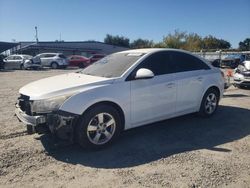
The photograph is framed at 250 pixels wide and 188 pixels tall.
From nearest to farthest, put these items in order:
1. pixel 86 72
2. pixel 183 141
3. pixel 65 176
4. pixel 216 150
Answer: pixel 65 176
pixel 216 150
pixel 183 141
pixel 86 72

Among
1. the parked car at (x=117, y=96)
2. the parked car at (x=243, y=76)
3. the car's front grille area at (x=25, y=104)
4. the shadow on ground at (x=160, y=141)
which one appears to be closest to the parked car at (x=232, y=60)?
the parked car at (x=243, y=76)

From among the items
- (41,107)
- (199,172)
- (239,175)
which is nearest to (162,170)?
(199,172)

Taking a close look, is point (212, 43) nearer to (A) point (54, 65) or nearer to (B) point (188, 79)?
(A) point (54, 65)

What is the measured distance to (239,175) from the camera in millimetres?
4039

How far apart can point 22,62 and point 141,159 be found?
90.9 feet

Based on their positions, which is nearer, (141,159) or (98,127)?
(141,159)

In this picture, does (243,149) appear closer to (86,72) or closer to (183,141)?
(183,141)

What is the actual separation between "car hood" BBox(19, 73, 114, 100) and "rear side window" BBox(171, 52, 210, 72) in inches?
69.6

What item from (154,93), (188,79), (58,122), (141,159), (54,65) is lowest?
(141,159)

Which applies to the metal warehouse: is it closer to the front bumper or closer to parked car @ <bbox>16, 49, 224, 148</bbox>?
parked car @ <bbox>16, 49, 224, 148</bbox>

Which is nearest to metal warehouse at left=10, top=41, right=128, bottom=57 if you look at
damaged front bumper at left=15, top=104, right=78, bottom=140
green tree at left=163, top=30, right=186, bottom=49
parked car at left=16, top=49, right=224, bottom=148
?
A: green tree at left=163, top=30, right=186, bottom=49

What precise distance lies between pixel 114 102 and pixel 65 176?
154 cm

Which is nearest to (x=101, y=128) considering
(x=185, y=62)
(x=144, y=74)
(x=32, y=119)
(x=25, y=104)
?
(x=32, y=119)

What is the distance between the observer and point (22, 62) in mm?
29844
